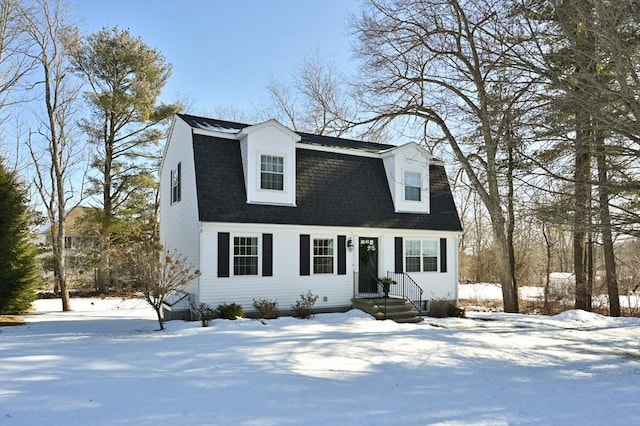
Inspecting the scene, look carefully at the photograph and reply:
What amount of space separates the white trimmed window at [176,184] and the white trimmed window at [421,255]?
28.6 feet

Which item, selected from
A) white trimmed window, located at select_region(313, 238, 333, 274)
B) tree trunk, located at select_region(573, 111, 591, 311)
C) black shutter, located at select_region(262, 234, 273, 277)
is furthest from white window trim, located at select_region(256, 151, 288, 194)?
tree trunk, located at select_region(573, 111, 591, 311)

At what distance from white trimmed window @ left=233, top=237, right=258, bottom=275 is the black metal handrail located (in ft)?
17.0

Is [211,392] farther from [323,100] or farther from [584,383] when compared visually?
[323,100]

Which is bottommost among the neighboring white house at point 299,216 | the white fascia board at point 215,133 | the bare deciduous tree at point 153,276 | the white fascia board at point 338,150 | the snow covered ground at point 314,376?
the snow covered ground at point 314,376

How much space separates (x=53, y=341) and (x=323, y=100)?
2142cm

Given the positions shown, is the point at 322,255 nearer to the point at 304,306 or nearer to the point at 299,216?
the point at 299,216

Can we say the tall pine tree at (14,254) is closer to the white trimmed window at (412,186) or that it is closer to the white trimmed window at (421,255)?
the white trimmed window at (421,255)

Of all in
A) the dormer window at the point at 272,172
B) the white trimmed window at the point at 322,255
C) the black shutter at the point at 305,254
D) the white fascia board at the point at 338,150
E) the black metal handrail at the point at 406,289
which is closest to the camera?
the dormer window at the point at 272,172

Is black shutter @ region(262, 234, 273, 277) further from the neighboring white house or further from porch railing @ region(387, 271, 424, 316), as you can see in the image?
porch railing @ region(387, 271, 424, 316)

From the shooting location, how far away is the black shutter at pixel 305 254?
1485 centimetres

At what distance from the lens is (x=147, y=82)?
25.5 meters

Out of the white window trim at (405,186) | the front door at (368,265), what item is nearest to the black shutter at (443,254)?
the white window trim at (405,186)

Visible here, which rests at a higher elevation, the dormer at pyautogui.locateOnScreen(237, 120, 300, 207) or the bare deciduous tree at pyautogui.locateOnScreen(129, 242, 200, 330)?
the dormer at pyautogui.locateOnScreen(237, 120, 300, 207)

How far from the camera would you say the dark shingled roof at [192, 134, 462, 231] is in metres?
13.8
